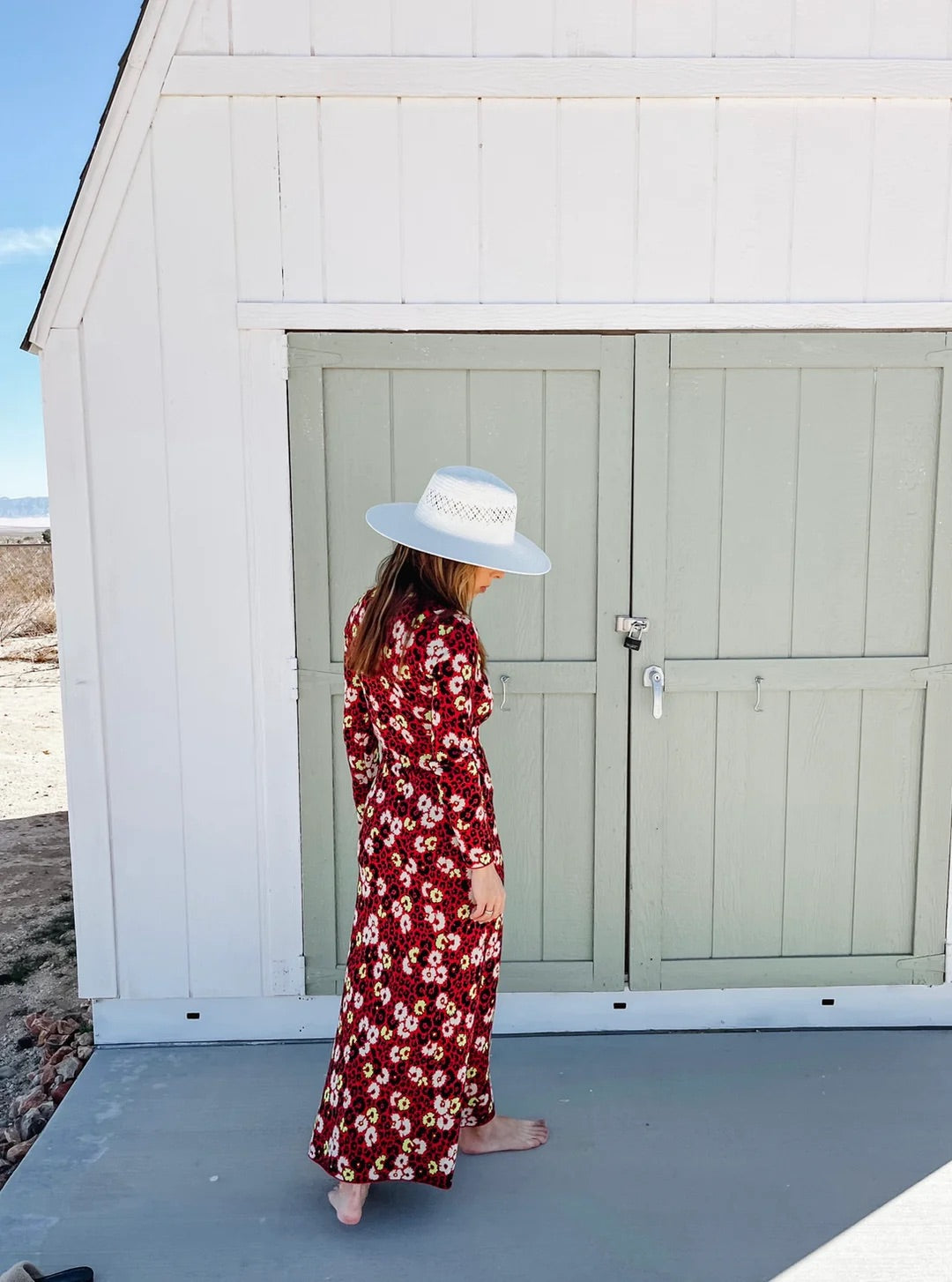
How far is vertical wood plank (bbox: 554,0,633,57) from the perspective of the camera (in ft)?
8.84

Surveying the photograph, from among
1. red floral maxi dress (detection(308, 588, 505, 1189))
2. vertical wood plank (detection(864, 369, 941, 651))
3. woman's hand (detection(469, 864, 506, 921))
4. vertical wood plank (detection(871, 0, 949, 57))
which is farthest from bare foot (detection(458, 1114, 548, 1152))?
vertical wood plank (detection(871, 0, 949, 57))

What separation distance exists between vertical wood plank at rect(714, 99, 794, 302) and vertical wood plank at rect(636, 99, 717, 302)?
0.12ft

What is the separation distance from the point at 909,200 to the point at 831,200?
8.7 inches

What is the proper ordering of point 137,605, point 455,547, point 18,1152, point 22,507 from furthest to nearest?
point 22,507 → point 137,605 → point 18,1152 → point 455,547

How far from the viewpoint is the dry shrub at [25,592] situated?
40.8 feet

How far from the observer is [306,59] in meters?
2.68

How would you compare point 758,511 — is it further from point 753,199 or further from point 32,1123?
point 32,1123

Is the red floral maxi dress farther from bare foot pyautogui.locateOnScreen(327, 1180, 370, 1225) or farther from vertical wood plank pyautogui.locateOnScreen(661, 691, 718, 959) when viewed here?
vertical wood plank pyautogui.locateOnScreen(661, 691, 718, 959)

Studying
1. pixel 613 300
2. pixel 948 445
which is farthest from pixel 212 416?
pixel 948 445

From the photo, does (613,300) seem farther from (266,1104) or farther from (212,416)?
(266,1104)

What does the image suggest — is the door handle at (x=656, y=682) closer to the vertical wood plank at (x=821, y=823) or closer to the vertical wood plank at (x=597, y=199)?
the vertical wood plank at (x=821, y=823)

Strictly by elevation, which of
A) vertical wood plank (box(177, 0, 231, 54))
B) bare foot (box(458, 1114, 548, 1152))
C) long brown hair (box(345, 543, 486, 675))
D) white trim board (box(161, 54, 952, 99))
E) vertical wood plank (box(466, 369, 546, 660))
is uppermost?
vertical wood plank (box(177, 0, 231, 54))

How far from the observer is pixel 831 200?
280 cm

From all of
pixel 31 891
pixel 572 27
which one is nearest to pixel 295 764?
pixel 572 27
